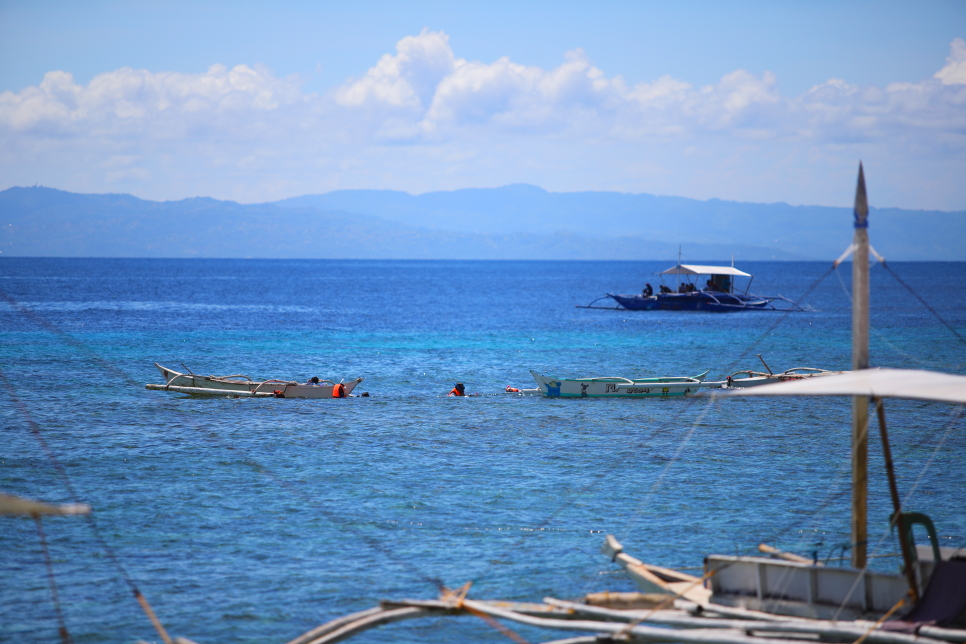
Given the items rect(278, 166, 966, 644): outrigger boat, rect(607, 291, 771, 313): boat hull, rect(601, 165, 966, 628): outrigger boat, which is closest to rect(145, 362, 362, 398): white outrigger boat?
rect(278, 166, 966, 644): outrigger boat

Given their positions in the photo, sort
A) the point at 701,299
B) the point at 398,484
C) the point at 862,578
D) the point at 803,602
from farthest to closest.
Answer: the point at 701,299
the point at 398,484
the point at 803,602
the point at 862,578

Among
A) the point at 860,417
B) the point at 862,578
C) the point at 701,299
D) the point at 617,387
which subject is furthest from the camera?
the point at 701,299

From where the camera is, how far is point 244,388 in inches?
1528

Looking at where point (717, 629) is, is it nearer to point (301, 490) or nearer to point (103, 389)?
point (301, 490)

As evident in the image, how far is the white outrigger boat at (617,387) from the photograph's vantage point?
38906mm

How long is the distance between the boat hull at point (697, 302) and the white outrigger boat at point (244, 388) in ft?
205

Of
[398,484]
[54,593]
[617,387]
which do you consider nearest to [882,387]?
[54,593]

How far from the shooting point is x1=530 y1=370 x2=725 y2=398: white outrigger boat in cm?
3891

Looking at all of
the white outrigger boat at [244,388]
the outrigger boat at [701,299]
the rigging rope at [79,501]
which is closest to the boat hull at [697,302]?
the outrigger boat at [701,299]

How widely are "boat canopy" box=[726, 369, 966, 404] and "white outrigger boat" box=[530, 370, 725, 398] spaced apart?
25920 mm

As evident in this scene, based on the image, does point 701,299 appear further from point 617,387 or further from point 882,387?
point 882,387

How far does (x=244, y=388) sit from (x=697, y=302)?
65.7 m

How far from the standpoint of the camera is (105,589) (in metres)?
16.6

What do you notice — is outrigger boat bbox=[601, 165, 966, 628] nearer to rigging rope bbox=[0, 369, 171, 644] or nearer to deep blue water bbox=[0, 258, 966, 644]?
deep blue water bbox=[0, 258, 966, 644]
